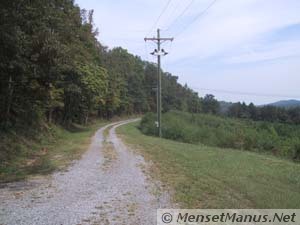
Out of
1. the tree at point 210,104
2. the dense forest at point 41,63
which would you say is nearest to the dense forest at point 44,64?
the dense forest at point 41,63

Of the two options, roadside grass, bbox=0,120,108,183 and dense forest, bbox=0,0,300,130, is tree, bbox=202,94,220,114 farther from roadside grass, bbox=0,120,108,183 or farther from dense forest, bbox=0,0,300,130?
roadside grass, bbox=0,120,108,183

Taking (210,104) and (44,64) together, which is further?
(210,104)

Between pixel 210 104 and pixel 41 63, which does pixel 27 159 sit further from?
pixel 210 104

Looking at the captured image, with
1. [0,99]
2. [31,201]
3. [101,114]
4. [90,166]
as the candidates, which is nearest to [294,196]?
[31,201]

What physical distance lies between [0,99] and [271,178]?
49.0 feet

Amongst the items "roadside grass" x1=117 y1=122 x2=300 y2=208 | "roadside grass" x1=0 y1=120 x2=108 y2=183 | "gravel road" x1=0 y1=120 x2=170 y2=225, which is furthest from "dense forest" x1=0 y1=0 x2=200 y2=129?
"roadside grass" x1=117 y1=122 x2=300 y2=208

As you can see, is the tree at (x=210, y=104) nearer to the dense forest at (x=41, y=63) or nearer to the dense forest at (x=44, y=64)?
the dense forest at (x=44, y=64)

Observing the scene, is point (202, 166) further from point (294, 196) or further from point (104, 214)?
point (104, 214)

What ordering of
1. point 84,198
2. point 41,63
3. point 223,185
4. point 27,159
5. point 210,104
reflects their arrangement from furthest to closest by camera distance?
1. point 210,104
2. point 27,159
3. point 41,63
4. point 223,185
5. point 84,198

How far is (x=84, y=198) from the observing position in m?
8.98

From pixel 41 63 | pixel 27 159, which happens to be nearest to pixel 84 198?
pixel 41 63

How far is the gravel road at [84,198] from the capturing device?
7273mm

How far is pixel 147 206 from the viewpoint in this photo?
26.9 ft

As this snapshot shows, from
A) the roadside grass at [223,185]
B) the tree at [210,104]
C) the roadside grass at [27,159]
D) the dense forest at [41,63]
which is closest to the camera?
the roadside grass at [223,185]
